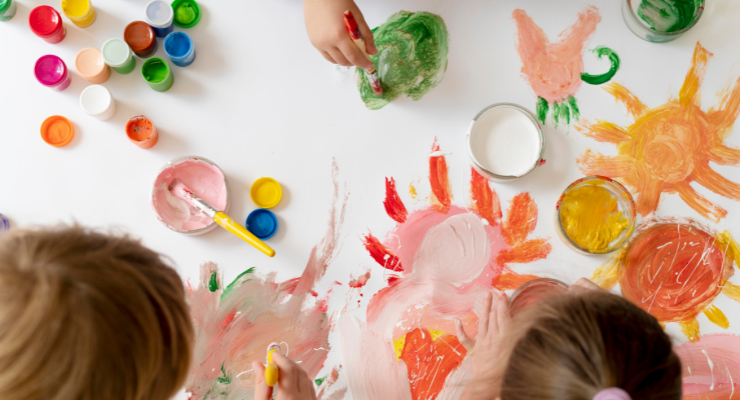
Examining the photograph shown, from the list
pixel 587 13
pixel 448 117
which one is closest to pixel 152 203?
pixel 448 117

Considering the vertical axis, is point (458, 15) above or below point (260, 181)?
above

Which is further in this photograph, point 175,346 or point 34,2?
point 34,2

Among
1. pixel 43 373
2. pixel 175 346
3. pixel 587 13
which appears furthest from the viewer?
pixel 587 13

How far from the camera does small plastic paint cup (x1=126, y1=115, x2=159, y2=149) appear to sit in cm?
107

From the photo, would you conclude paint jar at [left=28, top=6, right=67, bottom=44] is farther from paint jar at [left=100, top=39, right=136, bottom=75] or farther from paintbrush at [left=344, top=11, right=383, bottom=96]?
paintbrush at [left=344, top=11, right=383, bottom=96]

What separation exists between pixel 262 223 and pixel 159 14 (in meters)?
0.61

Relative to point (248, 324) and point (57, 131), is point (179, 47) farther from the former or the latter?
point (248, 324)

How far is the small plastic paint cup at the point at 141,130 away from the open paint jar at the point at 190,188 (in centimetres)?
8

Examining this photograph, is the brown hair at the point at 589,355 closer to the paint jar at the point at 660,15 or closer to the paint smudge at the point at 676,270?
the paint smudge at the point at 676,270

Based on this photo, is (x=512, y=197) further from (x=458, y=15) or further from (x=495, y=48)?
(x=458, y=15)

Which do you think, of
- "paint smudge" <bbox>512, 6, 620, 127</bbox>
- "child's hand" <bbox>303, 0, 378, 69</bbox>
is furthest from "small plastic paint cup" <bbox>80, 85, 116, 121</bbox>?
"paint smudge" <bbox>512, 6, 620, 127</bbox>

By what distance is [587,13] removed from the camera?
116 cm

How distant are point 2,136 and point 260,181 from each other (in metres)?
0.66

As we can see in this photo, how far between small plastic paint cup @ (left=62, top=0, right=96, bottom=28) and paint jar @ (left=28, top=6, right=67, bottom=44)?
0.03 m
